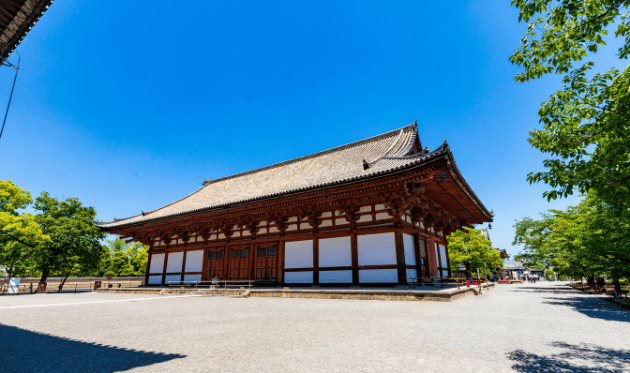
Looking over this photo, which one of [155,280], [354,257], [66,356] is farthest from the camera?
[155,280]

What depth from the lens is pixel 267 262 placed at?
15312 mm

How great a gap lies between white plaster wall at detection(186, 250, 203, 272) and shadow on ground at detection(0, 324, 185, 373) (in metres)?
13.5

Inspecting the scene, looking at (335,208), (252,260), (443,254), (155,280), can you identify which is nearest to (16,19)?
(335,208)

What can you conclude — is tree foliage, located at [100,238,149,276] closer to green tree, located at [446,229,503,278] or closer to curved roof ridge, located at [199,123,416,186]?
curved roof ridge, located at [199,123,416,186]

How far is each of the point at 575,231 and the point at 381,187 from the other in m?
8.34

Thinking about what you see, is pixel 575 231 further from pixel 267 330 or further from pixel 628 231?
pixel 267 330

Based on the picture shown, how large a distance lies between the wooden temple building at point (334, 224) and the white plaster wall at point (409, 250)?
0.05 meters

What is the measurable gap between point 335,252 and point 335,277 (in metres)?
1.13

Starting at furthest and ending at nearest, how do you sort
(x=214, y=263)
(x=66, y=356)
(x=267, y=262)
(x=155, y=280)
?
(x=155, y=280), (x=214, y=263), (x=267, y=262), (x=66, y=356)

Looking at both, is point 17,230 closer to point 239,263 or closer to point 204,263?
point 204,263

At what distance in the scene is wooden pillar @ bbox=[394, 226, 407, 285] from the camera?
1158 cm

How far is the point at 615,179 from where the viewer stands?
3789 mm

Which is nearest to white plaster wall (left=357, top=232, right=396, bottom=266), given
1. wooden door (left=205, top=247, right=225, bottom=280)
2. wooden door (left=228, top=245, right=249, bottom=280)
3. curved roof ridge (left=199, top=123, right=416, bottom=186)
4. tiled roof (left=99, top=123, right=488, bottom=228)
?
tiled roof (left=99, top=123, right=488, bottom=228)

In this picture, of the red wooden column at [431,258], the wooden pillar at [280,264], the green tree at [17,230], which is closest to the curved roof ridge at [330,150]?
the red wooden column at [431,258]
